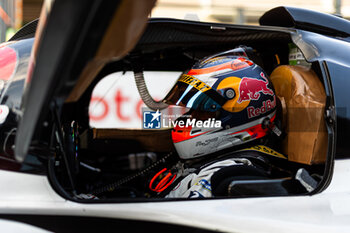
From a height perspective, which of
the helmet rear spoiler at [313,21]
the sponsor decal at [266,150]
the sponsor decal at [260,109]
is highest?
A: the helmet rear spoiler at [313,21]

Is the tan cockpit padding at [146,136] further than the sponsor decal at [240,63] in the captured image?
Yes

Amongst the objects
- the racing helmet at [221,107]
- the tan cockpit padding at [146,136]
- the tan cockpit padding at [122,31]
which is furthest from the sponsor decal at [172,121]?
the tan cockpit padding at [122,31]

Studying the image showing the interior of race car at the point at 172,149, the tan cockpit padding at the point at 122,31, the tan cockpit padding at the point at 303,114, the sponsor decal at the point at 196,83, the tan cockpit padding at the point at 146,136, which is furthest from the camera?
the tan cockpit padding at the point at 146,136

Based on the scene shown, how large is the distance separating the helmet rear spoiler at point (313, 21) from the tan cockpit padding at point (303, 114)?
0.20 m

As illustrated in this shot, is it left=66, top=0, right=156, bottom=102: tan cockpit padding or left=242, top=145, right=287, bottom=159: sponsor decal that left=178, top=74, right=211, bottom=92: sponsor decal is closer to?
left=242, top=145, right=287, bottom=159: sponsor decal

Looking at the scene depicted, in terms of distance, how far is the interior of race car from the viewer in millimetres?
1218

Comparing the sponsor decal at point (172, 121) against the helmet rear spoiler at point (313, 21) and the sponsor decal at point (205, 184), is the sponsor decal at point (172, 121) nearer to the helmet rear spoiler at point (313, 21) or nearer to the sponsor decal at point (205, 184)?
the sponsor decal at point (205, 184)

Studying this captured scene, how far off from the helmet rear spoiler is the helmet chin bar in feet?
2.19

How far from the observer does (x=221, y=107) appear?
157cm

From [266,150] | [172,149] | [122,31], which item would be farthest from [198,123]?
[122,31]

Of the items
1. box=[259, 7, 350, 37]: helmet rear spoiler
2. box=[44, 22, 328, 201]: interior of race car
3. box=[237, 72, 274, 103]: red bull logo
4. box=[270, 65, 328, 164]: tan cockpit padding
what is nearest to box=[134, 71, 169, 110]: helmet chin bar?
box=[44, 22, 328, 201]: interior of race car

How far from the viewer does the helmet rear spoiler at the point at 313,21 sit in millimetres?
1643

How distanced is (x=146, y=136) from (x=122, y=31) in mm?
1539

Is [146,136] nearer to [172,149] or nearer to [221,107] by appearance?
[172,149]
